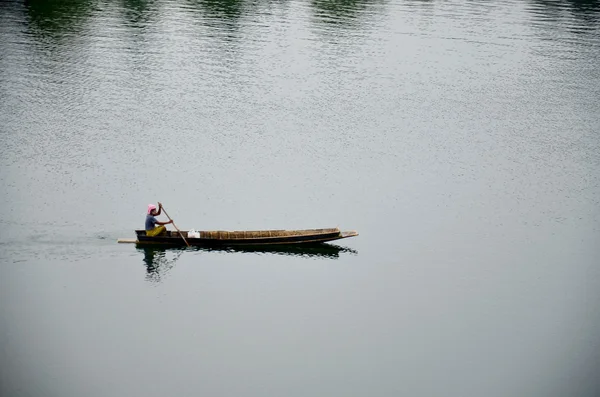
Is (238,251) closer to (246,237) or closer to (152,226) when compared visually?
(246,237)

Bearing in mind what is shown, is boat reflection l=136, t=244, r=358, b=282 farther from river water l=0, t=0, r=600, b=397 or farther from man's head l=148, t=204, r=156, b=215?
man's head l=148, t=204, r=156, b=215

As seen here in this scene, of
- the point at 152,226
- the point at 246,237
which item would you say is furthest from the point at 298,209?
the point at 152,226

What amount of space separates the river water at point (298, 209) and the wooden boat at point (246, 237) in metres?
0.68

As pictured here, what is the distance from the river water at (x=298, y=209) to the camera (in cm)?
3375

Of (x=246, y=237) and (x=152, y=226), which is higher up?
(x=152, y=226)

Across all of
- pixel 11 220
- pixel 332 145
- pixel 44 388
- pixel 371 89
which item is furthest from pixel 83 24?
pixel 44 388

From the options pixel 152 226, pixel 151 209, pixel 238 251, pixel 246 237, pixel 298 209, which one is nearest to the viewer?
pixel 151 209

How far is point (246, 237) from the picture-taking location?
41.3 meters

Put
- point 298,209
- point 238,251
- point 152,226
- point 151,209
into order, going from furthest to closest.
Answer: point 298,209, point 238,251, point 152,226, point 151,209

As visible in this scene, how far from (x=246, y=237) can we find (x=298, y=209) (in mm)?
7027

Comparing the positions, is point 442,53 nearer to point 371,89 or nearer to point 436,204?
point 371,89

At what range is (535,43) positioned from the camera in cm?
9006

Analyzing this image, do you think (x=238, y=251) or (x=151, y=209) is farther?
(x=238, y=251)

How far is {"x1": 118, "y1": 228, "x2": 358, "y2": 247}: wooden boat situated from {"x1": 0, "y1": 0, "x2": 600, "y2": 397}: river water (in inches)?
26.7
